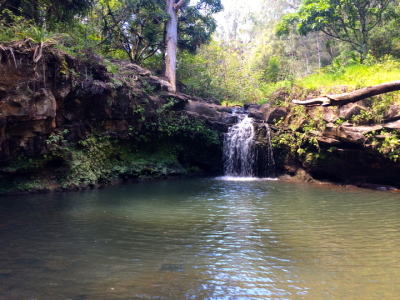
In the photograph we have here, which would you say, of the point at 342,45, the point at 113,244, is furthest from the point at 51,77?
the point at 342,45

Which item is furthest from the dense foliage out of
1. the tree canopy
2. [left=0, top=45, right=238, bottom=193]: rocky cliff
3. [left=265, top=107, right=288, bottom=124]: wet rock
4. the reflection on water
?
the reflection on water

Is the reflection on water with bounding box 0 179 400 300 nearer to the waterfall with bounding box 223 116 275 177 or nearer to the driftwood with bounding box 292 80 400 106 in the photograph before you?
the driftwood with bounding box 292 80 400 106

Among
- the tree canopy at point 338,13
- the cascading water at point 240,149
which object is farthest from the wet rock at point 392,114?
the tree canopy at point 338,13

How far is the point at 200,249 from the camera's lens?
490 centimetres

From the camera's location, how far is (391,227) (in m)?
6.09

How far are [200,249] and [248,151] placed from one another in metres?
11.3

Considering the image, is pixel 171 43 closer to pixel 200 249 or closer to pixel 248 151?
pixel 248 151

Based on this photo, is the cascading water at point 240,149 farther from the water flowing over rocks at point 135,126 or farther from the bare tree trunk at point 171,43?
the bare tree trunk at point 171,43

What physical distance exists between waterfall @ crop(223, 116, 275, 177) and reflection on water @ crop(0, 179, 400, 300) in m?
6.86

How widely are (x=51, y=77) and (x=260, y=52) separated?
24.7 metres

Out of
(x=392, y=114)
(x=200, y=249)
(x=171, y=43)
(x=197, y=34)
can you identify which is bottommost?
(x=200, y=249)

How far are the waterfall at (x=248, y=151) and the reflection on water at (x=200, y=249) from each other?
6855mm

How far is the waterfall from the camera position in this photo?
15.6 meters

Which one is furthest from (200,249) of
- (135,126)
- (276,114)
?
(276,114)
